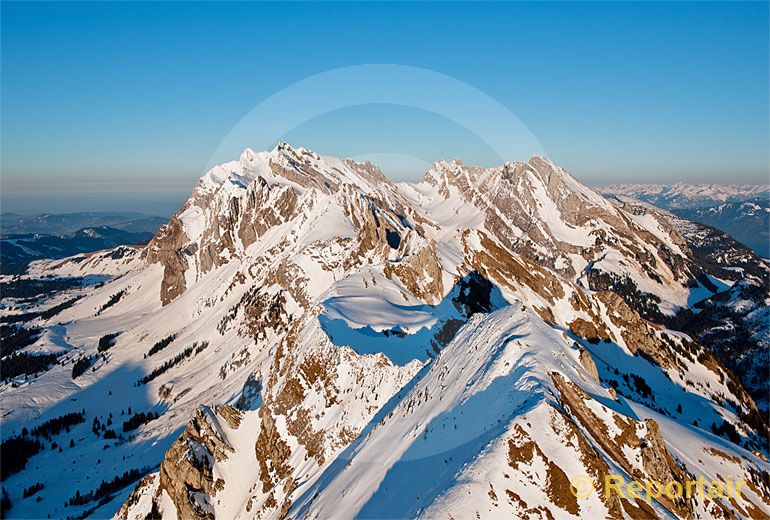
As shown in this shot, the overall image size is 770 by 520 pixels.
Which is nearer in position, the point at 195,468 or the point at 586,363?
the point at 586,363

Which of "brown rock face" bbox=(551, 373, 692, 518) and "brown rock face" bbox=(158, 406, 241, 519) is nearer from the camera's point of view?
"brown rock face" bbox=(551, 373, 692, 518)

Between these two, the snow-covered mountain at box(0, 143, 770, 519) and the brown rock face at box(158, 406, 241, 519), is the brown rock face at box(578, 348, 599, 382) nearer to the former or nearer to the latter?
the snow-covered mountain at box(0, 143, 770, 519)

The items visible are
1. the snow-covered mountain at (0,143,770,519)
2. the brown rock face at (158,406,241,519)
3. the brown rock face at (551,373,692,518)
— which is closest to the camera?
the snow-covered mountain at (0,143,770,519)

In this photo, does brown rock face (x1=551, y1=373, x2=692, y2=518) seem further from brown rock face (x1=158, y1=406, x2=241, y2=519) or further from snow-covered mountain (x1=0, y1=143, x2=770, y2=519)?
brown rock face (x1=158, y1=406, x2=241, y2=519)

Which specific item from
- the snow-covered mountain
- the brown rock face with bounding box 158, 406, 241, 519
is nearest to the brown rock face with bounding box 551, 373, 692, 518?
the snow-covered mountain

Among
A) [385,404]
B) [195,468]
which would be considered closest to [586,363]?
[385,404]

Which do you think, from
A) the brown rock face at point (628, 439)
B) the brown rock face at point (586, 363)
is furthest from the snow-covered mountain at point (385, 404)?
the brown rock face at point (586, 363)

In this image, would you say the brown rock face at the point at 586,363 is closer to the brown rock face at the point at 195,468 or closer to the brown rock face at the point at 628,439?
the brown rock face at the point at 628,439

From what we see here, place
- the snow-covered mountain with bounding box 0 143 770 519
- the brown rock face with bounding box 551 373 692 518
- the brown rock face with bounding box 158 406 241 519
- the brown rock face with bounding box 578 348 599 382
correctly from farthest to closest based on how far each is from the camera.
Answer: the brown rock face with bounding box 158 406 241 519 < the brown rock face with bounding box 578 348 599 382 < the brown rock face with bounding box 551 373 692 518 < the snow-covered mountain with bounding box 0 143 770 519

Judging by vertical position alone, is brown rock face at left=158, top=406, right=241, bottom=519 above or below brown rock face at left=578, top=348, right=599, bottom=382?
below

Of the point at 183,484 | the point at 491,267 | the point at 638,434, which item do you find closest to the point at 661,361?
the point at 491,267

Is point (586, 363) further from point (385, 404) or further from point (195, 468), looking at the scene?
point (195, 468)
